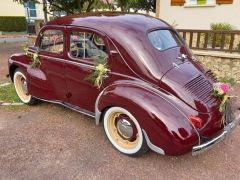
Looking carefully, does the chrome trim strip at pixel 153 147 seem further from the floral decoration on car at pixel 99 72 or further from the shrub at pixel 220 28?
the shrub at pixel 220 28

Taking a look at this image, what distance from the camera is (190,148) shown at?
10.4 feet

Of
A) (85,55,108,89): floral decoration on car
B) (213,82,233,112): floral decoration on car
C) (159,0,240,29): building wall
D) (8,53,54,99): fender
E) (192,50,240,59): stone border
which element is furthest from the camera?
(159,0,240,29): building wall

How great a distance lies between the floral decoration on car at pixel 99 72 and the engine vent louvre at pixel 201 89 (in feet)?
3.85

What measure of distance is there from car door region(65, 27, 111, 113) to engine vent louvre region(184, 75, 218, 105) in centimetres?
116

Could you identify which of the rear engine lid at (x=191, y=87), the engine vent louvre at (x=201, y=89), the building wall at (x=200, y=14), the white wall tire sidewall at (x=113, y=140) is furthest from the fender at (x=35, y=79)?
the building wall at (x=200, y=14)

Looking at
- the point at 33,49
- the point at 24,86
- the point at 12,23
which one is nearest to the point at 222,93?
the point at 33,49

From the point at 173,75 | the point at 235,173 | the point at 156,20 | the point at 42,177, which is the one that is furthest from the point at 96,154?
the point at 156,20

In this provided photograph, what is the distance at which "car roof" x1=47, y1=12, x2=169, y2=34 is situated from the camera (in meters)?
3.90

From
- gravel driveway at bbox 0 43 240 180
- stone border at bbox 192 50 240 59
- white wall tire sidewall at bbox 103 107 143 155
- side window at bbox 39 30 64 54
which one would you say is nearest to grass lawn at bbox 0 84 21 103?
gravel driveway at bbox 0 43 240 180

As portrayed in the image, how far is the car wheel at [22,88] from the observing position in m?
5.45

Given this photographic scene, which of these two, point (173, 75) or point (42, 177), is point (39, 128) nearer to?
point (42, 177)

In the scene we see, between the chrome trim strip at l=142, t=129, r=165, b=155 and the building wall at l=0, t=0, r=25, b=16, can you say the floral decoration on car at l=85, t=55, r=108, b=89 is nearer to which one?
the chrome trim strip at l=142, t=129, r=165, b=155

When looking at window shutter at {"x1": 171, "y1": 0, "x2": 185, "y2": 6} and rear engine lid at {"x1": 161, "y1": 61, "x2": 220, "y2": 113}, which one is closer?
rear engine lid at {"x1": 161, "y1": 61, "x2": 220, "y2": 113}

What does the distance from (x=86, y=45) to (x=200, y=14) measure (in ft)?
23.2
